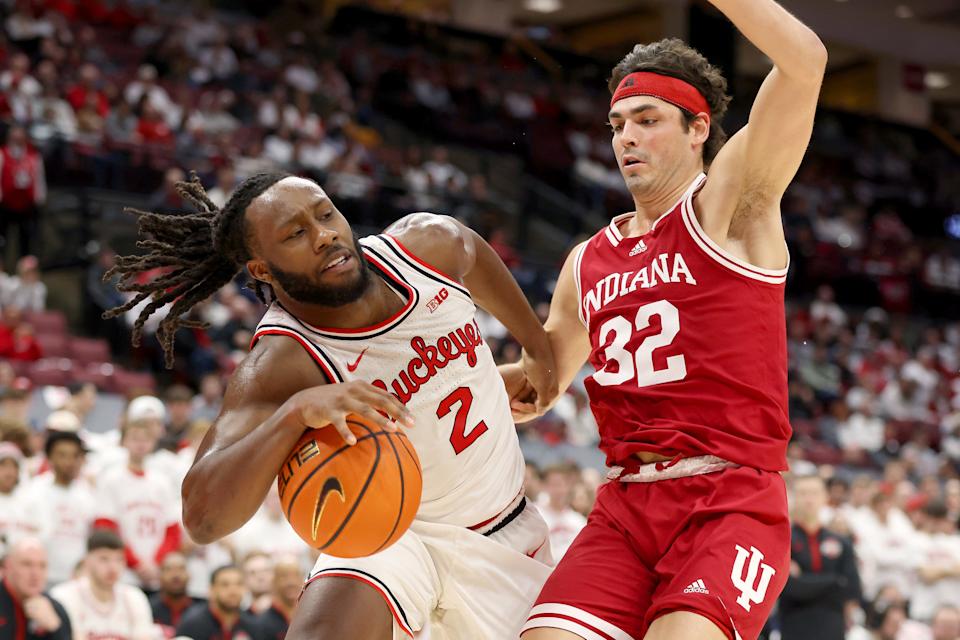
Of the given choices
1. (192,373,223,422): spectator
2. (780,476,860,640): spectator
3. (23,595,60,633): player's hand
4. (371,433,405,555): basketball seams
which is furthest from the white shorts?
(192,373,223,422): spectator

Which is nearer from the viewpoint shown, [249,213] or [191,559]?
[249,213]

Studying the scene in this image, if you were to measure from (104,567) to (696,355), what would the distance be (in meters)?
4.28

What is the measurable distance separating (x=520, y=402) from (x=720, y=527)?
1252mm

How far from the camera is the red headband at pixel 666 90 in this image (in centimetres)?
371

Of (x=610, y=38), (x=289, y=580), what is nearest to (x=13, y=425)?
(x=289, y=580)

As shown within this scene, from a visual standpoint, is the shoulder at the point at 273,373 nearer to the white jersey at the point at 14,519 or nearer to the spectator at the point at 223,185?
the white jersey at the point at 14,519

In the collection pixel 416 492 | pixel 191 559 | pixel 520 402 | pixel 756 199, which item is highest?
pixel 756 199

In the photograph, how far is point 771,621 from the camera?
9.02 meters

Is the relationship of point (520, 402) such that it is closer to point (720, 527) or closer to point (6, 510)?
point (720, 527)

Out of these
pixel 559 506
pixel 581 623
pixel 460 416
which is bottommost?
pixel 559 506

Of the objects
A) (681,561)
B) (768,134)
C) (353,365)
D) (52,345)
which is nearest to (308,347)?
(353,365)

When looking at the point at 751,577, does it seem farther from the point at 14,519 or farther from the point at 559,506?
the point at 559,506

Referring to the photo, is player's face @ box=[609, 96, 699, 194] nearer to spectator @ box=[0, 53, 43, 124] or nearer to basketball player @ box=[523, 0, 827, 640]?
basketball player @ box=[523, 0, 827, 640]

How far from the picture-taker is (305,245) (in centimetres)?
347
